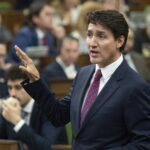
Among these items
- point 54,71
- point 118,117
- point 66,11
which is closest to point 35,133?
point 118,117

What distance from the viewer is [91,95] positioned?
235 cm

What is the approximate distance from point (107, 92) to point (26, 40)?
12.9 feet

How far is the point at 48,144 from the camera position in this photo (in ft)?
11.0

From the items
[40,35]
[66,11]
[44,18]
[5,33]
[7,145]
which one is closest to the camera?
[7,145]

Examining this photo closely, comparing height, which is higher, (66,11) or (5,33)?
(5,33)

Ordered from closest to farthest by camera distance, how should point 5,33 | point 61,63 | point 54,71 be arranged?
point 54,71 < point 61,63 < point 5,33

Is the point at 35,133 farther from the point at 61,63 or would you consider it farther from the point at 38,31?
the point at 38,31

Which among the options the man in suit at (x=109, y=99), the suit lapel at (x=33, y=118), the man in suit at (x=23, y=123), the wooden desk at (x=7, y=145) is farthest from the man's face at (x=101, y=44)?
the suit lapel at (x=33, y=118)

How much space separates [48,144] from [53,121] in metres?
0.93

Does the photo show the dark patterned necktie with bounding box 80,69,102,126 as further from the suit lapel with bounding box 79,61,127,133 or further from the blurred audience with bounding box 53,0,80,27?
the blurred audience with bounding box 53,0,80,27

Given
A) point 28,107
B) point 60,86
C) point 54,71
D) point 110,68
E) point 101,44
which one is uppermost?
point 101,44

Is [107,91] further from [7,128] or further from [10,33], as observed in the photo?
[10,33]

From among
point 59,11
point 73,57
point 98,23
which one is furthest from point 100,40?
point 59,11

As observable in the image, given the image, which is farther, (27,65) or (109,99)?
(27,65)
